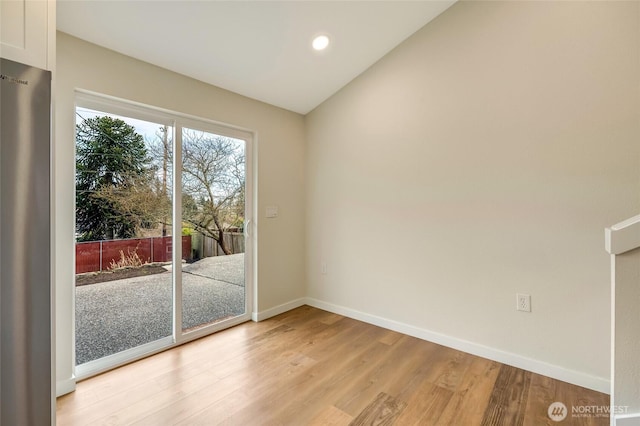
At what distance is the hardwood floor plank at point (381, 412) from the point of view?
159 centimetres

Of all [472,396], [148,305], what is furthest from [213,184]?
[472,396]

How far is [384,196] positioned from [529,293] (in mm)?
1397

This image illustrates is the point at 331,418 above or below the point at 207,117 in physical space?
below

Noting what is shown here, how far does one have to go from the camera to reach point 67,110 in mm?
1828

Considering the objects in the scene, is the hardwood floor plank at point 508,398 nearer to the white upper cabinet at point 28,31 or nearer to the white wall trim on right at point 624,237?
the white wall trim on right at point 624,237

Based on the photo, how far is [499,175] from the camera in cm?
221

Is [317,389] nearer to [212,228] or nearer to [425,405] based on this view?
[425,405]

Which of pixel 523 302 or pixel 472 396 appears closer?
pixel 472 396

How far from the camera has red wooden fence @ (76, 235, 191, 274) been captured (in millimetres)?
1982

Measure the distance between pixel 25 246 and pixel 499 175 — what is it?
2826mm

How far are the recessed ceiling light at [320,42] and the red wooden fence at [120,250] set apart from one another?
2.02 m

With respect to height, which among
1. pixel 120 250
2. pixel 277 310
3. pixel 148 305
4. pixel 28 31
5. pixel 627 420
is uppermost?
pixel 28 31

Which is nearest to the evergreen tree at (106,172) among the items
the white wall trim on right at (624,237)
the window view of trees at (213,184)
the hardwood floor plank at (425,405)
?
the window view of trees at (213,184)

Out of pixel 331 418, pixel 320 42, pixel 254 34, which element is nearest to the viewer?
pixel 331 418
